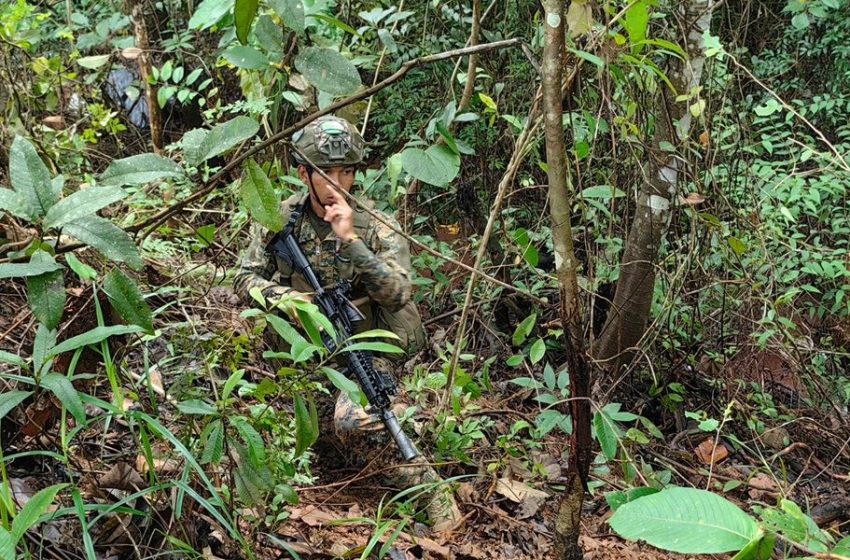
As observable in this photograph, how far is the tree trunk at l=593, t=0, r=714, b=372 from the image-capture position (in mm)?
3627

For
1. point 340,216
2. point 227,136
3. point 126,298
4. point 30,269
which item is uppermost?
point 227,136

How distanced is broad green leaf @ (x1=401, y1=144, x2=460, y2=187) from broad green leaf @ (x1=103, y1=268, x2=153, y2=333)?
666 mm

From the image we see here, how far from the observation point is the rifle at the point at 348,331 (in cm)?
320

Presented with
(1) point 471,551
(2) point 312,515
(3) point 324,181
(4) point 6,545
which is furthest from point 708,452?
(4) point 6,545

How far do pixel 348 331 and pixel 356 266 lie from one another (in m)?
0.31

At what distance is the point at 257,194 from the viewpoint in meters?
1.67

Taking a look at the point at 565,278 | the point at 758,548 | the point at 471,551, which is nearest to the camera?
the point at 758,548

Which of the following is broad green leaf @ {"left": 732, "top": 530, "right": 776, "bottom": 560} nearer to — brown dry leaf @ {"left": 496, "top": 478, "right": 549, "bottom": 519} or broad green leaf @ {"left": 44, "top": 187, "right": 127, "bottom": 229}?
broad green leaf @ {"left": 44, "top": 187, "right": 127, "bottom": 229}

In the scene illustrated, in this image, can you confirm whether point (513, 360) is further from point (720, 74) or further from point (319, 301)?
point (720, 74)

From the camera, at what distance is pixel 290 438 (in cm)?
273

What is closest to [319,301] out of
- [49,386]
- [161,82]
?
[49,386]

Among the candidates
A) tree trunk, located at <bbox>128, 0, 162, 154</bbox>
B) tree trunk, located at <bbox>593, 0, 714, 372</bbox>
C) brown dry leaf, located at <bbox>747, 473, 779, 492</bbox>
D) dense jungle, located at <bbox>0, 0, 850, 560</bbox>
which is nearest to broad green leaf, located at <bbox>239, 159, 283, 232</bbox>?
dense jungle, located at <bbox>0, 0, 850, 560</bbox>

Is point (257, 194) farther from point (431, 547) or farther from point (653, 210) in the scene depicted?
point (653, 210)

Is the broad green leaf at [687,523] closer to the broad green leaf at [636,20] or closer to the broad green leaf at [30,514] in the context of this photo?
the broad green leaf at [30,514]
